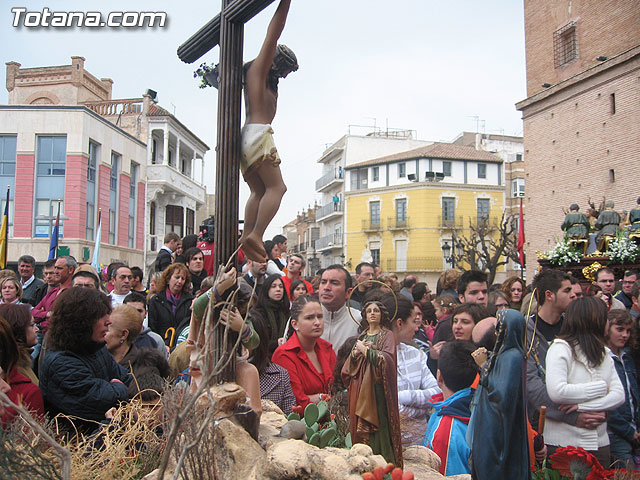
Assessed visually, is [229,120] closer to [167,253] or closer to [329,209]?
[167,253]

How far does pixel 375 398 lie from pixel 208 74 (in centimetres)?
210

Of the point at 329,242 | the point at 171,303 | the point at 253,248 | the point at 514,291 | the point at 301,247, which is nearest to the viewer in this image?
the point at 253,248

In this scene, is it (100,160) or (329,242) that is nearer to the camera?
(100,160)

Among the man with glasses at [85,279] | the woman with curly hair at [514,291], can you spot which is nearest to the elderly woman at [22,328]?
the man with glasses at [85,279]

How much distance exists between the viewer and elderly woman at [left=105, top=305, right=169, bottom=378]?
152 inches

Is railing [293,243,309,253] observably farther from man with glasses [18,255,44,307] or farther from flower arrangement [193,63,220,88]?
flower arrangement [193,63,220,88]

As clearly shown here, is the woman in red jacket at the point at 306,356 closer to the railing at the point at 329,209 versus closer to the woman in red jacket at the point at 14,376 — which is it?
the woman in red jacket at the point at 14,376

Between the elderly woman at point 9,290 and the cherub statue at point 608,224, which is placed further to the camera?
the cherub statue at point 608,224

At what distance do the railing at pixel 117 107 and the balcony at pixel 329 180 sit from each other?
23.0 m

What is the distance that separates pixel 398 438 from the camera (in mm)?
3211

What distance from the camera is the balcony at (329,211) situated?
4916 cm

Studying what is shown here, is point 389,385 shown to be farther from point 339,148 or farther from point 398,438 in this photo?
point 339,148

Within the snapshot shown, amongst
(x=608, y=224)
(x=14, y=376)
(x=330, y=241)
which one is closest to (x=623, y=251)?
(x=608, y=224)

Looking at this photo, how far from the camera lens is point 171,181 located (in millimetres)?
29516
